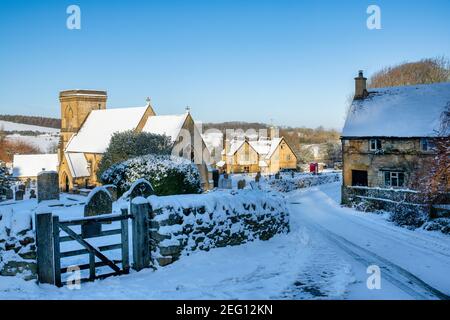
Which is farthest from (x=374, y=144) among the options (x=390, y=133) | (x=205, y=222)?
(x=205, y=222)

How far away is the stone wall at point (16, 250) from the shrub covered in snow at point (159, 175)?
14.3 meters

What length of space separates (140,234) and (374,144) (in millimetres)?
21815

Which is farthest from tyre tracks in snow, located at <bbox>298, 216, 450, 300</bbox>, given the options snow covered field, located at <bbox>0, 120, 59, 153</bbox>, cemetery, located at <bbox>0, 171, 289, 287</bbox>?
snow covered field, located at <bbox>0, 120, 59, 153</bbox>

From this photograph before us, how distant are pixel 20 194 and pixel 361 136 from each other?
1064 inches

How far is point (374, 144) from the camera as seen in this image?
1104 inches

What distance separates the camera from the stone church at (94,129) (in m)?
48.8

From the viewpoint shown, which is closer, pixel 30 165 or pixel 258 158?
pixel 30 165

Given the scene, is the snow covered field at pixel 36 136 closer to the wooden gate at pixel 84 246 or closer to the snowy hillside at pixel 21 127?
the snowy hillside at pixel 21 127

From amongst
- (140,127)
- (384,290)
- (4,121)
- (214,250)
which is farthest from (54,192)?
(4,121)

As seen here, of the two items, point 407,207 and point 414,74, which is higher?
point 414,74

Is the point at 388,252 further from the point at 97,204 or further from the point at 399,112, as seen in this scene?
the point at 399,112

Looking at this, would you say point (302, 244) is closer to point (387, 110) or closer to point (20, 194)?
point (387, 110)

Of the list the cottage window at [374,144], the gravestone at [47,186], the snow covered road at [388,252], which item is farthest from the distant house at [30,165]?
the snow covered road at [388,252]

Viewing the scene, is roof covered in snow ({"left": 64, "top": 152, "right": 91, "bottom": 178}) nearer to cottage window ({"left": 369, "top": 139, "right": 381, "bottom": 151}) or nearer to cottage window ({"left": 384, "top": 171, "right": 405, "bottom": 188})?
cottage window ({"left": 369, "top": 139, "right": 381, "bottom": 151})
